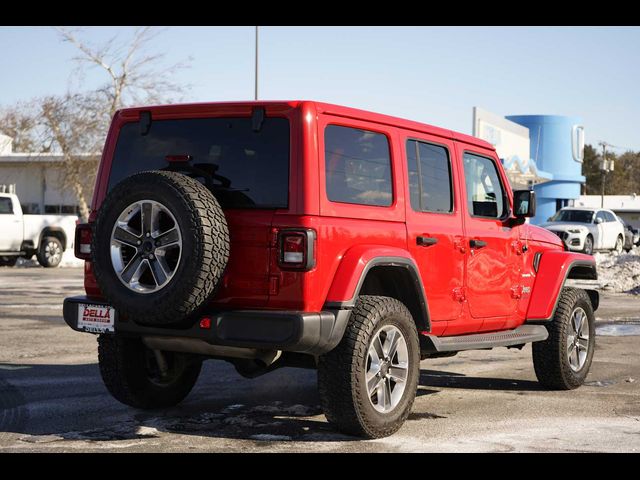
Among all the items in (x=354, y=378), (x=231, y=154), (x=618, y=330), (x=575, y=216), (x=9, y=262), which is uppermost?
(x=231, y=154)

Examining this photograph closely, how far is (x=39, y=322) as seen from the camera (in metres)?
12.6

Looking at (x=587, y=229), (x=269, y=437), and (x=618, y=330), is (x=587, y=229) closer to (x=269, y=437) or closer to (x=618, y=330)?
(x=618, y=330)

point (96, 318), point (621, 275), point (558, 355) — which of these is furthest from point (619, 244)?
point (96, 318)

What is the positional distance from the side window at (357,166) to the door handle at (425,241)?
1.21 ft

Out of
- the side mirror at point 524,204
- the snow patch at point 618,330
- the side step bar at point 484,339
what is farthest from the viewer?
the snow patch at point 618,330

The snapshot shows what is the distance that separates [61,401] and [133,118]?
222 centimetres

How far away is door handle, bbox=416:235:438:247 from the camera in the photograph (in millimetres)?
6480

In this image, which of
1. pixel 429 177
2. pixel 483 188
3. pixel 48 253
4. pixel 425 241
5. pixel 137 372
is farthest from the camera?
pixel 48 253

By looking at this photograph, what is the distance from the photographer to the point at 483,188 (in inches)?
302

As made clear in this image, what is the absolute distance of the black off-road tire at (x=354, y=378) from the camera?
568cm

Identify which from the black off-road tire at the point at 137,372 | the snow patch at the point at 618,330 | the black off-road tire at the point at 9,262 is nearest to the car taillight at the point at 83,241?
the black off-road tire at the point at 137,372

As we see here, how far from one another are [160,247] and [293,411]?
194 cm

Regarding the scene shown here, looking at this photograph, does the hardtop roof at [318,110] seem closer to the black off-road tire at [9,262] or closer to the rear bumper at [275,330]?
the rear bumper at [275,330]

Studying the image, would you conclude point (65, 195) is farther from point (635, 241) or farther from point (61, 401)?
point (61, 401)
